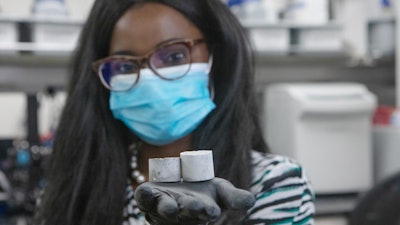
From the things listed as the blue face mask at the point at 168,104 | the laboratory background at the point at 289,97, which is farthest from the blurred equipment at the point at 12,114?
the blue face mask at the point at 168,104

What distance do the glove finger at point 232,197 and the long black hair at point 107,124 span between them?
45 centimetres

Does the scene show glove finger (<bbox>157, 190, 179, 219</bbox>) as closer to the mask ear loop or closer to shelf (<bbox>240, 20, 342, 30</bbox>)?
the mask ear loop

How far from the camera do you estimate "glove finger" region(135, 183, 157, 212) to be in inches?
10.4

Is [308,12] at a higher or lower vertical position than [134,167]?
higher

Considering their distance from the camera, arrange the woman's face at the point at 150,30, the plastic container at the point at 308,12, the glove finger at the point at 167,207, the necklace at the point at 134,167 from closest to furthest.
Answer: the glove finger at the point at 167,207, the woman's face at the point at 150,30, the necklace at the point at 134,167, the plastic container at the point at 308,12

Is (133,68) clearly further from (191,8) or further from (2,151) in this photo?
(2,151)

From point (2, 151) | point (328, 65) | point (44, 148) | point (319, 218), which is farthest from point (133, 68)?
point (328, 65)

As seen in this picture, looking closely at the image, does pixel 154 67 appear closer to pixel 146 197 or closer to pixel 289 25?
pixel 146 197

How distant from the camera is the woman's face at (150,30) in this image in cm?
72

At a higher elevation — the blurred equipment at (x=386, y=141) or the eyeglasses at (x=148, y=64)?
the eyeglasses at (x=148, y=64)

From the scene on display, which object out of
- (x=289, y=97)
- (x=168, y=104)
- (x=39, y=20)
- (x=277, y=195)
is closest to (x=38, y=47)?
(x=39, y=20)

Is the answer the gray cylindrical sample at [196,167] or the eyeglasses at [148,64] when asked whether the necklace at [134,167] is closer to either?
the eyeglasses at [148,64]

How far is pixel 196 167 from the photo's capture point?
269 millimetres

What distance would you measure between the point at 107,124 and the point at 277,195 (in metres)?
0.33
